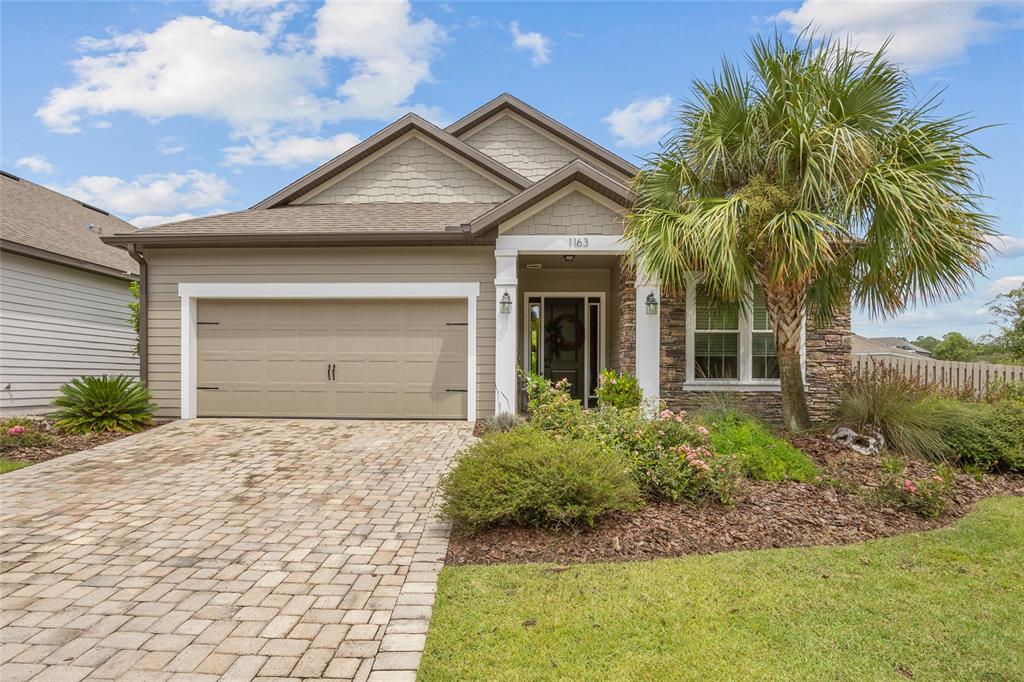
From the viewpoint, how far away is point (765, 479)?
5574mm

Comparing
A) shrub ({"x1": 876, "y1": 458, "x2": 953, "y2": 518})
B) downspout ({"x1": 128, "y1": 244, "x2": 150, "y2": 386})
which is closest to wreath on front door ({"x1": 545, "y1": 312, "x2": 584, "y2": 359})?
shrub ({"x1": 876, "y1": 458, "x2": 953, "y2": 518})

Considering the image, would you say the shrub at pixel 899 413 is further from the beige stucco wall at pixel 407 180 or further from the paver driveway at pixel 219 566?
the beige stucco wall at pixel 407 180

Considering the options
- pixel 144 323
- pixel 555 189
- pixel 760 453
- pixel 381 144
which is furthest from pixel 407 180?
pixel 760 453

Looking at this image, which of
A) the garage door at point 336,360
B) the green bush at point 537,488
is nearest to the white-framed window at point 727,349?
the garage door at point 336,360

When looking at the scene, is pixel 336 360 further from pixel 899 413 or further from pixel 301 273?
pixel 899 413

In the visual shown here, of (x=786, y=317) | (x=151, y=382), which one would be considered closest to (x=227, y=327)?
(x=151, y=382)

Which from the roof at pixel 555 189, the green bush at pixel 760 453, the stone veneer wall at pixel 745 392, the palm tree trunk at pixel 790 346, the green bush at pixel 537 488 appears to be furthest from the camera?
the stone veneer wall at pixel 745 392

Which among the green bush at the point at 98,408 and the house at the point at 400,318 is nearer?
the green bush at the point at 98,408

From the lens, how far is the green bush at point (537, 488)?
163 inches

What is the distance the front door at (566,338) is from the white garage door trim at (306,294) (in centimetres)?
238

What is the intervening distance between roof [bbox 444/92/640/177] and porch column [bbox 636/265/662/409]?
4.68m

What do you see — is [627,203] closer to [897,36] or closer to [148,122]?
[897,36]

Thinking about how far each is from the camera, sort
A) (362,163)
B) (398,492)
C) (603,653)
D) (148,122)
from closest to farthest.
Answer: (603,653)
(398,492)
(362,163)
(148,122)

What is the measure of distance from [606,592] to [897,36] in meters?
7.70
